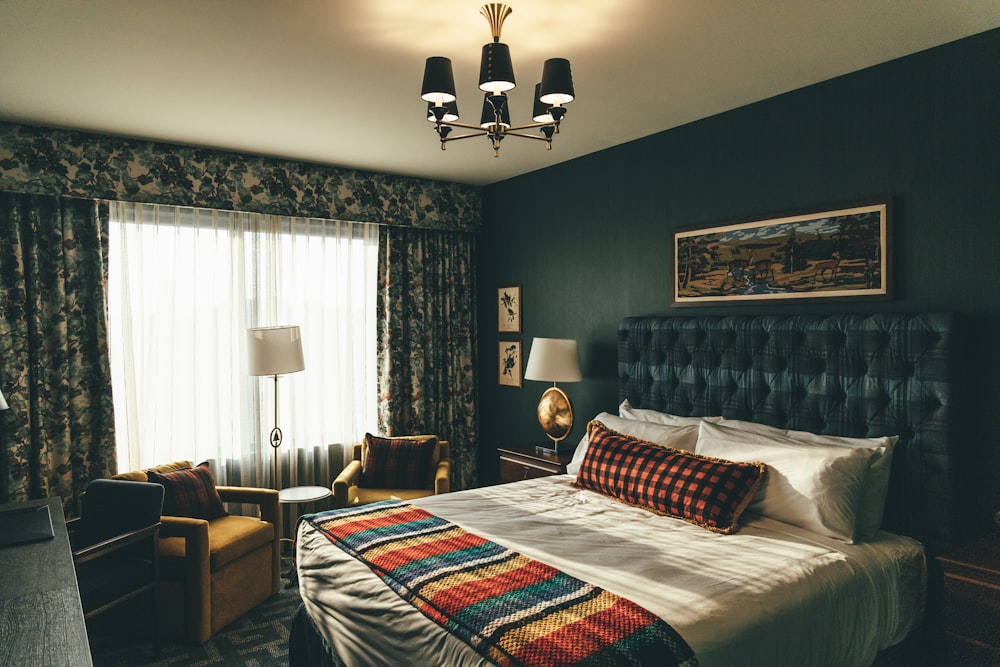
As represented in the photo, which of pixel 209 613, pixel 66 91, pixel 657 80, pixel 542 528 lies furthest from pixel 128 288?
pixel 657 80

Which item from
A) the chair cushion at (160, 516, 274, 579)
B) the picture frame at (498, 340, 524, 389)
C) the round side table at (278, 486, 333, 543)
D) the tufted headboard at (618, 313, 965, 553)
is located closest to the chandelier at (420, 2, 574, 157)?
the tufted headboard at (618, 313, 965, 553)

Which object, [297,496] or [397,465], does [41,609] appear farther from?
[397,465]

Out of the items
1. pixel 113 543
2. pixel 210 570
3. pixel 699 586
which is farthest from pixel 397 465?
pixel 699 586

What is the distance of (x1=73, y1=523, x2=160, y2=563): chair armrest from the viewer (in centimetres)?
273

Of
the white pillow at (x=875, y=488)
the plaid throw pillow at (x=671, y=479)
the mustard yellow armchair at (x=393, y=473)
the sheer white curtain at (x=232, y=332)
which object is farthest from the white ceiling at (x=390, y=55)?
the mustard yellow armchair at (x=393, y=473)

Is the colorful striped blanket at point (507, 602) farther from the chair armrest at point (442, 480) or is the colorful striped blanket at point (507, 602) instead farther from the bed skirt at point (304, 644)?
the chair armrest at point (442, 480)

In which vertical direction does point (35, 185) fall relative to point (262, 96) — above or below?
below

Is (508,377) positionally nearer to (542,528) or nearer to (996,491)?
(542,528)

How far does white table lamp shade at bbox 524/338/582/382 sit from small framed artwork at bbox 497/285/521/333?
0.96 meters

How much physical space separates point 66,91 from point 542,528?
3142 millimetres

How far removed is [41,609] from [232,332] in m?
3.00

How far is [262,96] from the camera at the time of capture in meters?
3.35

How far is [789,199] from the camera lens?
3.38m

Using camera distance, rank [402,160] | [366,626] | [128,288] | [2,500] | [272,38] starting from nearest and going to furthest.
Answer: [366,626] → [272,38] → [2,500] → [128,288] → [402,160]
